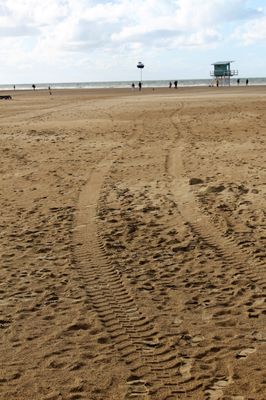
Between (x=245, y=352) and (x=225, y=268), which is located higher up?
(x=225, y=268)

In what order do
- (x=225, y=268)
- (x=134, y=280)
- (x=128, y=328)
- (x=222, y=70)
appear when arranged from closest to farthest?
(x=128, y=328), (x=134, y=280), (x=225, y=268), (x=222, y=70)

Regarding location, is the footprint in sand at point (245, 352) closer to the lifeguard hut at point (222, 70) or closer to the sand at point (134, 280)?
the sand at point (134, 280)

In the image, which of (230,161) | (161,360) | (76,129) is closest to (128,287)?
(161,360)

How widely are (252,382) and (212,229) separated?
3.46 metres

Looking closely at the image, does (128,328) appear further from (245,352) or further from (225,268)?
(225,268)

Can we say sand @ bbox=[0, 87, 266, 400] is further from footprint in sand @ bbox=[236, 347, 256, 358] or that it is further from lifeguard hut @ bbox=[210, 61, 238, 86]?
lifeguard hut @ bbox=[210, 61, 238, 86]

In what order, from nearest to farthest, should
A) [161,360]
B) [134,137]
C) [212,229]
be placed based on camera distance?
[161,360]
[212,229]
[134,137]

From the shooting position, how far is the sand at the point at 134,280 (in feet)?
11.5

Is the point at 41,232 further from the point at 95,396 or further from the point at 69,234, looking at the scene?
the point at 95,396

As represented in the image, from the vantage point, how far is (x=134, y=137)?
16.2m

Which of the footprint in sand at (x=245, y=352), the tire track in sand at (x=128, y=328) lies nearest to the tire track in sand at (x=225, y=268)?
the footprint in sand at (x=245, y=352)

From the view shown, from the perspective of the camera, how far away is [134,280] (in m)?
5.22

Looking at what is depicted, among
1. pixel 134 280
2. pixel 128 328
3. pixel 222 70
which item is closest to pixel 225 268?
pixel 134 280

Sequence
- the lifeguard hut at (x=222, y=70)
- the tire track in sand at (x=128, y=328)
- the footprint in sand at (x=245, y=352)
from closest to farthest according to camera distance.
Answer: the tire track in sand at (x=128, y=328)
the footprint in sand at (x=245, y=352)
the lifeguard hut at (x=222, y=70)
